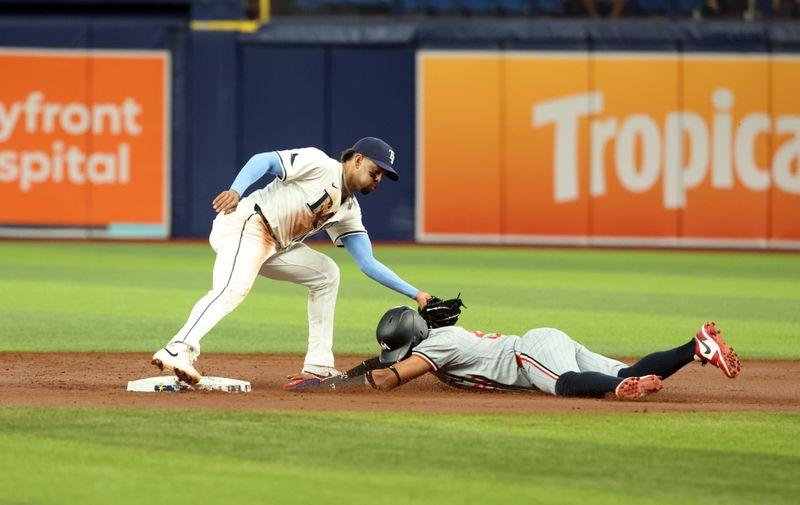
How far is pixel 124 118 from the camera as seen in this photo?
2286cm

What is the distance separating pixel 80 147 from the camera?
2275cm

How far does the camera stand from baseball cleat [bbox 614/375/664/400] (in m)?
7.56

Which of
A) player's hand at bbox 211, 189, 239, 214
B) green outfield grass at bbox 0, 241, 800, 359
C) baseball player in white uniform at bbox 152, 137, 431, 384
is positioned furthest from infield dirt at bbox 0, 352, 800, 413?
player's hand at bbox 211, 189, 239, 214

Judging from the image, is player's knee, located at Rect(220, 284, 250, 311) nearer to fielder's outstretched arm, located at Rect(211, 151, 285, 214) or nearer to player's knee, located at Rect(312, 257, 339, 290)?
fielder's outstretched arm, located at Rect(211, 151, 285, 214)

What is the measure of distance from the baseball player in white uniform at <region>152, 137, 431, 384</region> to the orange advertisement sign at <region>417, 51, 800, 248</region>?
14.4 meters

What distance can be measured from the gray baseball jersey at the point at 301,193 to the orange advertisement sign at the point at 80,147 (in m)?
15.2

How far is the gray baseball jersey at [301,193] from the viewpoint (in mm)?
7965

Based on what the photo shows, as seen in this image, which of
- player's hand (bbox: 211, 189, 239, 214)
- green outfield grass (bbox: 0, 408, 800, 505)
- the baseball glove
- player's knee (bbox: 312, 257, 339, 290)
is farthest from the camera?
player's knee (bbox: 312, 257, 339, 290)

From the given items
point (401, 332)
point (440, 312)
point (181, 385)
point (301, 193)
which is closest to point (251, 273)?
point (301, 193)

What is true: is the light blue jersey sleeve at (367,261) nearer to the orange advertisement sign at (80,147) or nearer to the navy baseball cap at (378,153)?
the navy baseball cap at (378,153)

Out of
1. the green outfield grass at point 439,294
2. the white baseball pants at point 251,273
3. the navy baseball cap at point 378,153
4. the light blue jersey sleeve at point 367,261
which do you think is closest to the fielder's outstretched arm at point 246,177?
the white baseball pants at point 251,273

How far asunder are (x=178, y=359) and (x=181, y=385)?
22.6 inches

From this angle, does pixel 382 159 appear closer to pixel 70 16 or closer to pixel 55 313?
pixel 55 313

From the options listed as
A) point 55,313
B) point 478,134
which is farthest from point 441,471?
point 478,134
